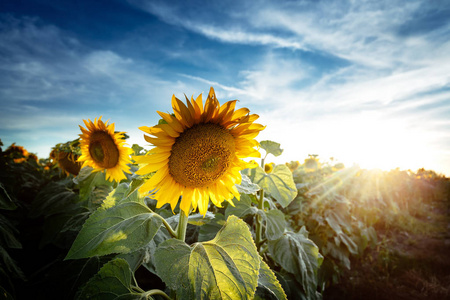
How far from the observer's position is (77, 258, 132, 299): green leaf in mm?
1137

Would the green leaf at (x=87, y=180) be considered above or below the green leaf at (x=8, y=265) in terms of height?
above

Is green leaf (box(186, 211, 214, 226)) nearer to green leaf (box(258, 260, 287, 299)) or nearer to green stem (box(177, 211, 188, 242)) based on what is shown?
green stem (box(177, 211, 188, 242))

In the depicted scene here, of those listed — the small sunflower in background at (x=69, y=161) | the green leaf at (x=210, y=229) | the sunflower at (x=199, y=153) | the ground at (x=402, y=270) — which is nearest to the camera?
the sunflower at (x=199, y=153)

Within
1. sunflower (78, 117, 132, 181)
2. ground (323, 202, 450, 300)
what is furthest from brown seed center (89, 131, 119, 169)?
ground (323, 202, 450, 300)

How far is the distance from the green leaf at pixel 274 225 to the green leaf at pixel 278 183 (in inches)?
6.3

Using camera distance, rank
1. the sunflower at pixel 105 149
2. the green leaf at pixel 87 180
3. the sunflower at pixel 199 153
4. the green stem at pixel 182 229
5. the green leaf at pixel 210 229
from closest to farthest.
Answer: the sunflower at pixel 199 153 < the green stem at pixel 182 229 < the green leaf at pixel 210 229 < the green leaf at pixel 87 180 < the sunflower at pixel 105 149

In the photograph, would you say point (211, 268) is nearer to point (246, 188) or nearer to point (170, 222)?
point (246, 188)

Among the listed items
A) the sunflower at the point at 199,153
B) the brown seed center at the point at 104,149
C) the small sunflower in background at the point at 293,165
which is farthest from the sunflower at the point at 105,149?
the small sunflower in background at the point at 293,165

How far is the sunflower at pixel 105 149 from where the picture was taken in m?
2.50

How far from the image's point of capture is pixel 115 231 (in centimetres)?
115

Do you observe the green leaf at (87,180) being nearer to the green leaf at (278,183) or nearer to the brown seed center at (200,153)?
the brown seed center at (200,153)

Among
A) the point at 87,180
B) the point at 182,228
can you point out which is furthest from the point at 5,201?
the point at 182,228

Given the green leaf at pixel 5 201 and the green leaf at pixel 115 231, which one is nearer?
the green leaf at pixel 115 231

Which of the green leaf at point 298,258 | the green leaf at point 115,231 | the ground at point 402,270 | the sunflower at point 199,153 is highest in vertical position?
the sunflower at point 199,153
